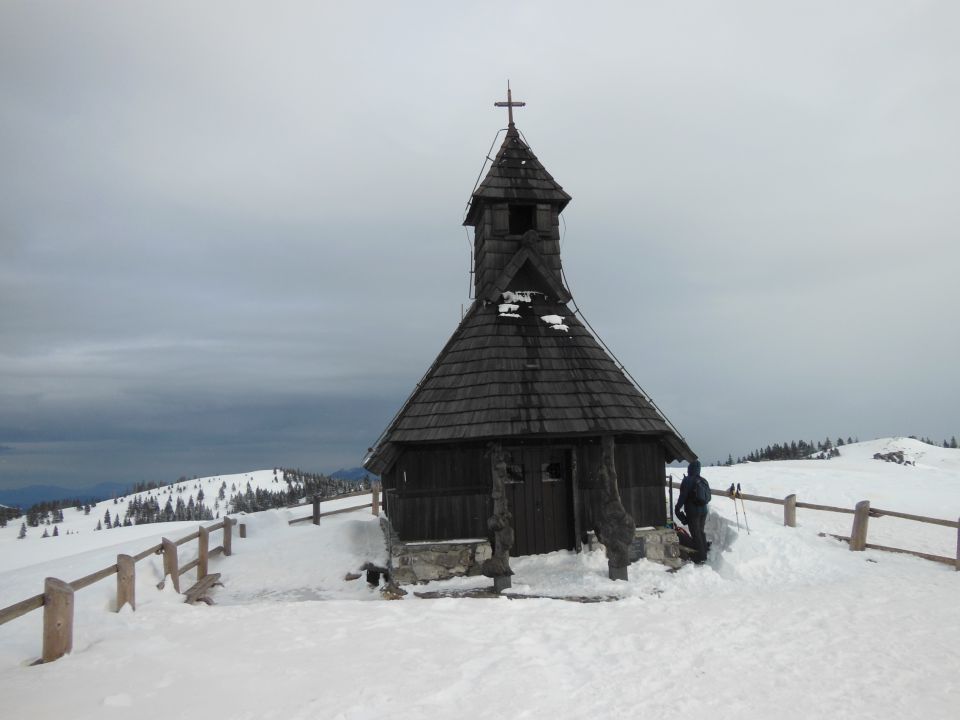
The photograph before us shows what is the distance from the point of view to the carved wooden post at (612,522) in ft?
34.8

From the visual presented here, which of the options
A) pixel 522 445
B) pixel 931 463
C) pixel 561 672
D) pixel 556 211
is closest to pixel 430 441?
pixel 522 445

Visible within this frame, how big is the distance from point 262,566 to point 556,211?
34.8 feet

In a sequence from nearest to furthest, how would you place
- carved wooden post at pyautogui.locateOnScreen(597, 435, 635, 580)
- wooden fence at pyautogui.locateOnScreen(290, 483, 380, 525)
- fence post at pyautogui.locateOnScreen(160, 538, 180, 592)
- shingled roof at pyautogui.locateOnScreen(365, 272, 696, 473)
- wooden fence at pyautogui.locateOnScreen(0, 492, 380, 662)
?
wooden fence at pyautogui.locateOnScreen(0, 492, 380, 662)
fence post at pyautogui.locateOnScreen(160, 538, 180, 592)
carved wooden post at pyautogui.locateOnScreen(597, 435, 635, 580)
shingled roof at pyautogui.locateOnScreen(365, 272, 696, 473)
wooden fence at pyautogui.locateOnScreen(290, 483, 380, 525)

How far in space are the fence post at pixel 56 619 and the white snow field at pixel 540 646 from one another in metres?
0.15

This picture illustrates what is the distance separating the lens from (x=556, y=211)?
1456 centimetres

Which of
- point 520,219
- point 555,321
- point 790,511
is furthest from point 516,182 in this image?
point 790,511

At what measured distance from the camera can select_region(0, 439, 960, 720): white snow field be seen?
5.35 metres

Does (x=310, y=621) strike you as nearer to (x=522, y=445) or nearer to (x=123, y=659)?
(x=123, y=659)

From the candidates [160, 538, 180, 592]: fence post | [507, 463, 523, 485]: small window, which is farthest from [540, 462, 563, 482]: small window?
[160, 538, 180, 592]: fence post

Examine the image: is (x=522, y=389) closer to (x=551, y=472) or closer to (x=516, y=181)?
(x=551, y=472)

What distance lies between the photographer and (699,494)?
A: 11.9m

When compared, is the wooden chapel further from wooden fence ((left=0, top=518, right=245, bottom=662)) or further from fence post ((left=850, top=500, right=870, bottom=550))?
wooden fence ((left=0, top=518, right=245, bottom=662))

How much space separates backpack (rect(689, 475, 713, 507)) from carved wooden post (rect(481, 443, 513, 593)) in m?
3.96

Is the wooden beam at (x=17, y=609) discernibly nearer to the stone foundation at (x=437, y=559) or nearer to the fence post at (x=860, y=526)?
the stone foundation at (x=437, y=559)
